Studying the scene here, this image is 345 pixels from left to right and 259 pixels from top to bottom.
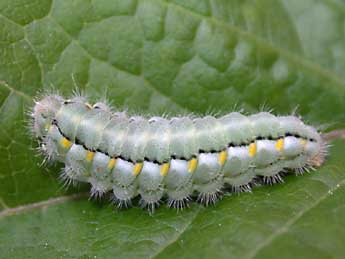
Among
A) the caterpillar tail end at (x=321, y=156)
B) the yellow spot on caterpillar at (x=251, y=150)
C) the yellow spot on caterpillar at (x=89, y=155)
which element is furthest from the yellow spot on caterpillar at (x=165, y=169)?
the caterpillar tail end at (x=321, y=156)

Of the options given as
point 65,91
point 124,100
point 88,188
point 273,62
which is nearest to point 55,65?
point 65,91

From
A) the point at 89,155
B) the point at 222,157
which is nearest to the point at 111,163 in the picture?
the point at 89,155

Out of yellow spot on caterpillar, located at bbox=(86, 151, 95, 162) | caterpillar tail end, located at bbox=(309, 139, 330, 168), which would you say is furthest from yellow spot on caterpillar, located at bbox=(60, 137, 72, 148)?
caterpillar tail end, located at bbox=(309, 139, 330, 168)

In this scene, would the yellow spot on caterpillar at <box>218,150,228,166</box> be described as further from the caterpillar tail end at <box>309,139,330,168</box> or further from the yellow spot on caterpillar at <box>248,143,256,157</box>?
the caterpillar tail end at <box>309,139,330,168</box>

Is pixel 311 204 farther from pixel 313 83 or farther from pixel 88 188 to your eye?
pixel 88 188

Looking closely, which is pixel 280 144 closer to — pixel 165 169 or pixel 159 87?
pixel 165 169

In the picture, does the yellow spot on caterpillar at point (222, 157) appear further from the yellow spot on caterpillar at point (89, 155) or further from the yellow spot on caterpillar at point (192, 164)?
the yellow spot on caterpillar at point (89, 155)
